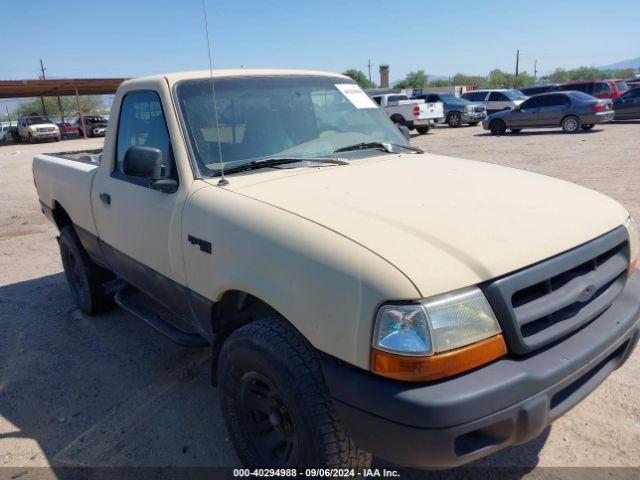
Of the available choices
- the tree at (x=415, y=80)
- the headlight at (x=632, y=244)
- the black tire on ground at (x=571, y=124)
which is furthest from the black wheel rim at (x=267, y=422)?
the tree at (x=415, y=80)

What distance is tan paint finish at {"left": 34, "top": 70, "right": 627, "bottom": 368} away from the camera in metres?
1.84

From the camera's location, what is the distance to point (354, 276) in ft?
6.01

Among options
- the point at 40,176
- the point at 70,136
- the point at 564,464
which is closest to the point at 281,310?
the point at 564,464

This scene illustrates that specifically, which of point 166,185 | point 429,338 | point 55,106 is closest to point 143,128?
point 166,185

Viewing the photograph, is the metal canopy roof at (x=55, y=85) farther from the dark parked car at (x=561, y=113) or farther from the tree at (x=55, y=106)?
the tree at (x=55, y=106)

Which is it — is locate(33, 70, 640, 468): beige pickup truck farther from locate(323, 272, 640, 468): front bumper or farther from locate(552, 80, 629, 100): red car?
locate(552, 80, 629, 100): red car

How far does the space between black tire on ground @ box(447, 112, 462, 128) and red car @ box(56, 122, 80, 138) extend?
25.4m

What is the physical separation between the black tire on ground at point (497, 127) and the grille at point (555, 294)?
1916 centimetres

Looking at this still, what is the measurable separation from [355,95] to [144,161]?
1.75 meters

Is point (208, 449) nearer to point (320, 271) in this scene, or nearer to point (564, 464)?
point (320, 271)

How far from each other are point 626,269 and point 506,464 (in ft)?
3.74

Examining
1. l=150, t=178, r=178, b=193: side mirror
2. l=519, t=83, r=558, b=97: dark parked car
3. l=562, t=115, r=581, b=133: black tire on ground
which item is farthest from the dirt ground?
l=519, t=83, r=558, b=97: dark parked car

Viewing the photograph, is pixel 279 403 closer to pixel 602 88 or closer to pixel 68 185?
pixel 68 185

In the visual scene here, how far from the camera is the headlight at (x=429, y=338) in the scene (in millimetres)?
1776
